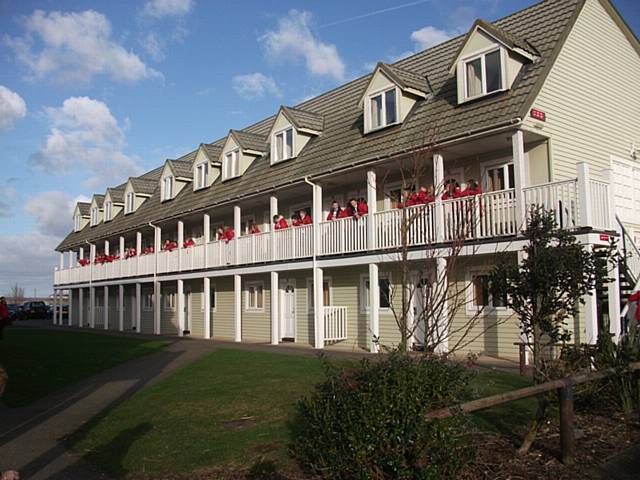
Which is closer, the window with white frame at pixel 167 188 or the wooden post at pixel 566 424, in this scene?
the wooden post at pixel 566 424

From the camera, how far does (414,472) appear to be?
508cm

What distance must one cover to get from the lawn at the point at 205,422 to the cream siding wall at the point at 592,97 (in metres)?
7.18

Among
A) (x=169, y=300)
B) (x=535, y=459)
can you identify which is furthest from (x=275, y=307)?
(x=535, y=459)

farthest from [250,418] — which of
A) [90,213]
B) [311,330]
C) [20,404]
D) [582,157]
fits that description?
[90,213]

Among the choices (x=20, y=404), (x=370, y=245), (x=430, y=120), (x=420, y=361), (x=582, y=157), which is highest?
(x=430, y=120)

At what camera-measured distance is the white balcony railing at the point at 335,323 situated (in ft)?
65.7

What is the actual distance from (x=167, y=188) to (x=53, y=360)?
16098 millimetres

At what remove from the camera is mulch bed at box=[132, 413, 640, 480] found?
231 inches

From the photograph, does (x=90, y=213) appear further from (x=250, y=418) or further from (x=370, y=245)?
(x=250, y=418)

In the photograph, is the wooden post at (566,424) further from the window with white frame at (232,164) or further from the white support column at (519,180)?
the window with white frame at (232,164)

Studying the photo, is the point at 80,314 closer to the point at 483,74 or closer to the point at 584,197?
the point at 483,74

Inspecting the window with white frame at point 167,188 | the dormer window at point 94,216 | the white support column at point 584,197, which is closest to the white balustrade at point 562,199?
the white support column at point 584,197

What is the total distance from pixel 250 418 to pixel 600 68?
14845mm

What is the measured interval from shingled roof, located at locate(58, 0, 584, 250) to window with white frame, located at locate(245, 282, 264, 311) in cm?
396
